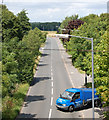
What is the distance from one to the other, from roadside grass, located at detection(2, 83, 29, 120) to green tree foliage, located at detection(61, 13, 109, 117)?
829 cm

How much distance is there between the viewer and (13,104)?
82.4 feet

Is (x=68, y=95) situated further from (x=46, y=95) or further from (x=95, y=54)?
(x=46, y=95)

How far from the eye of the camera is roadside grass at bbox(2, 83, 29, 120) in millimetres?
22156

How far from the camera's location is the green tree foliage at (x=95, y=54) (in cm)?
1732

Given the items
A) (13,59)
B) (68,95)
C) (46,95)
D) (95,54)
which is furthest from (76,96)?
(13,59)

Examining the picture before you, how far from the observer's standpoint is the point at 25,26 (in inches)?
2317

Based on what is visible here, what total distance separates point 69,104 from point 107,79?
844 cm

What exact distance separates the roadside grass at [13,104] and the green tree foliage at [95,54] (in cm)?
829

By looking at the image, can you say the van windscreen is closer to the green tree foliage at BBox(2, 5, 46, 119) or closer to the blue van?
the blue van

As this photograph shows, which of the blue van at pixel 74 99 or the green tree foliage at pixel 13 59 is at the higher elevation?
the green tree foliage at pixel 13 59

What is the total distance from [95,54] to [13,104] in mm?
10575

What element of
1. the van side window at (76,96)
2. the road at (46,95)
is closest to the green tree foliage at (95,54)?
the van side window at (76,96)

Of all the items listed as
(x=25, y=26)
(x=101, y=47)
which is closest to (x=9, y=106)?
(x=101, y=47)

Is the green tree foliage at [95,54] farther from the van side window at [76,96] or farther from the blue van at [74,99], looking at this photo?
the van side window at [76,96]
